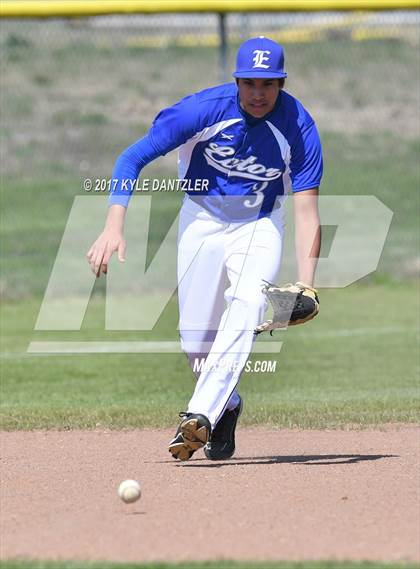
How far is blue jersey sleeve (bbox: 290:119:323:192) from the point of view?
6770mm

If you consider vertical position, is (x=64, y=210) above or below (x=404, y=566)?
below

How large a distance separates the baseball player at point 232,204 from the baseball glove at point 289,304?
0.01 meters

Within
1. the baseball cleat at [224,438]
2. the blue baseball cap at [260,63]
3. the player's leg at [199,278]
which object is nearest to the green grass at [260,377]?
the baseball cleat at [224,438]

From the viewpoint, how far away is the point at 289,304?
6590 mm

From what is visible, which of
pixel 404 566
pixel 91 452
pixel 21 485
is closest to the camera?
pixel 404 566

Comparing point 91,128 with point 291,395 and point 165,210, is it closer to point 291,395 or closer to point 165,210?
point 165,210

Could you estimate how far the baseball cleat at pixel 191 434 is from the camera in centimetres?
658

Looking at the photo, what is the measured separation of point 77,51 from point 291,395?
1470 cm

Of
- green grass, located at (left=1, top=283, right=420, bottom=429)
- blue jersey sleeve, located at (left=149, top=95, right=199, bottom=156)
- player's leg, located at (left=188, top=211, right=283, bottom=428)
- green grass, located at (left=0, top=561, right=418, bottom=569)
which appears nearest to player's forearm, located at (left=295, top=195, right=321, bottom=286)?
player's leg, located at (left=188, top=211, right=283, bottom=428)

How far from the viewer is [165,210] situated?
60.7 ft

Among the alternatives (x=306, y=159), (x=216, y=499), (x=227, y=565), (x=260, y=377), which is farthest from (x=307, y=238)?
(x=260, y=377)

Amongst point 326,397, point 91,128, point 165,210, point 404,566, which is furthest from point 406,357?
point 91,128

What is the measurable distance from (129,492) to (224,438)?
149 cm

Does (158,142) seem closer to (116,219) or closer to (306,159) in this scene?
(116,219)
